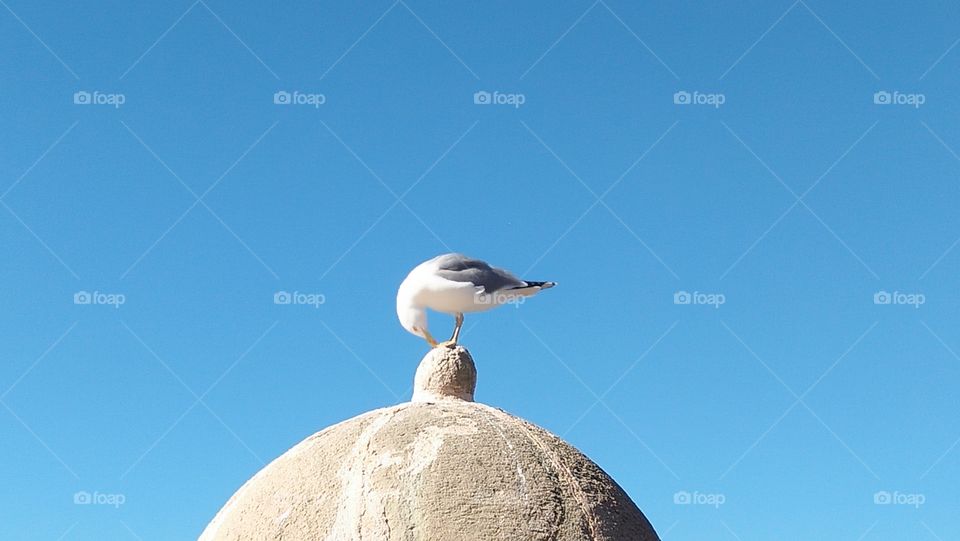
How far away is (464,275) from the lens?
902cm

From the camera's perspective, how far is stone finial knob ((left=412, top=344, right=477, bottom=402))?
8.03 meters

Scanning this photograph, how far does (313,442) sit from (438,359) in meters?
1.36

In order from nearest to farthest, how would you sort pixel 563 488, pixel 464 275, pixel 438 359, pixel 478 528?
pixel 478 528 → pixel 563 488 → pixel 438 359 → pixel 464 275

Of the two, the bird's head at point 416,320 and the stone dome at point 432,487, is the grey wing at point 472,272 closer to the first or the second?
the bird's head at point 416,320

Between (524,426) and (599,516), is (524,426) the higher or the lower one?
the higher one

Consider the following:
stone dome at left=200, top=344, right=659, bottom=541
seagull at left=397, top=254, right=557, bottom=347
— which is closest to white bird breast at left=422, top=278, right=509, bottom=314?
seagull at left=397, top=254, right=557, bottom=347

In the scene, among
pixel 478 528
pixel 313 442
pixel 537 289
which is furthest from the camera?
pixel 537 289

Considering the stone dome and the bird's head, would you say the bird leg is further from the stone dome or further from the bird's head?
the stone dome

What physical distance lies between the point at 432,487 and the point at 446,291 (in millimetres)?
2780

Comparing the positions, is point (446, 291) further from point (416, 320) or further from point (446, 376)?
point (446, 376)

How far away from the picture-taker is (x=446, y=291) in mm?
8938

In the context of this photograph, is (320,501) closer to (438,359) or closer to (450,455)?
(450,455)

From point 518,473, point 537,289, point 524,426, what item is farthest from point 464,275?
point 518,473

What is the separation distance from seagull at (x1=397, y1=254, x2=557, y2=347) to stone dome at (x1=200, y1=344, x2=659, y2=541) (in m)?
1.78
